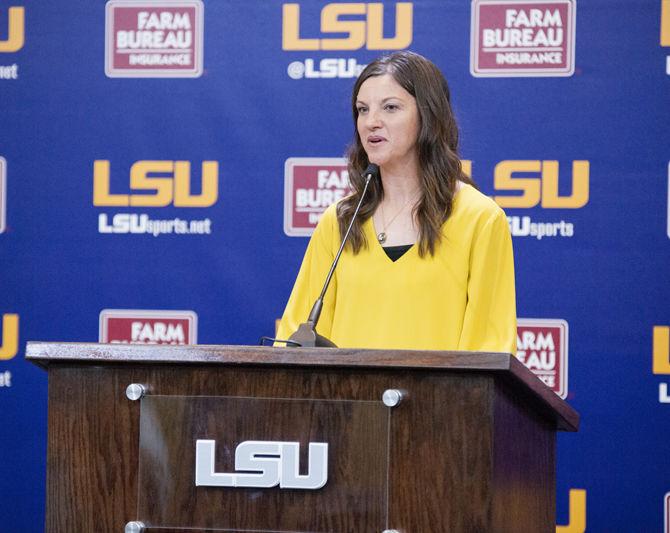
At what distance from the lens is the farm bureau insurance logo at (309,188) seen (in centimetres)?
392

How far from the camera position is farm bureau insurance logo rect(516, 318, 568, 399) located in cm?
376

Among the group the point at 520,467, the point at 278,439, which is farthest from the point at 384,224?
the point at 278,439

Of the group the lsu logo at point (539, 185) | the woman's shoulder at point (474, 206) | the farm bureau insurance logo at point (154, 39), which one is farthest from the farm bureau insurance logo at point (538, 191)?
the woman's shoulder at point (474, 206)

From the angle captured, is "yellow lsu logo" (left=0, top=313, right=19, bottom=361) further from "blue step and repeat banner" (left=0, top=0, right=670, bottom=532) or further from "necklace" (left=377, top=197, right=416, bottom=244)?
"necklace" (left=377, top=197, right=416, bottom=244)

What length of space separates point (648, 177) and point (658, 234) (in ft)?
0.66

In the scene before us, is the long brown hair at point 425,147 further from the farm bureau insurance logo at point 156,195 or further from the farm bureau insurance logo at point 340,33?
the farm bureau insurance logo at point 156,195

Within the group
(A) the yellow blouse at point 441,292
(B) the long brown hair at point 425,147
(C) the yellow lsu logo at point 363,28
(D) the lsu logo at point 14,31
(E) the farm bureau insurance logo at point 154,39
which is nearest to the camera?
(A) the yellow blouse at point 441,292

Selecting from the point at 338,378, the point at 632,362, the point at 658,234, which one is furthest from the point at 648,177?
the point at 338,378

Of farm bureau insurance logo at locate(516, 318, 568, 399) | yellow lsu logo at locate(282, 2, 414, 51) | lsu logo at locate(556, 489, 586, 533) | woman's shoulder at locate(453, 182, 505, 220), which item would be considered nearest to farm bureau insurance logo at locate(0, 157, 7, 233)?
yellow lsu logo at locate(282, 2, 414, 51)

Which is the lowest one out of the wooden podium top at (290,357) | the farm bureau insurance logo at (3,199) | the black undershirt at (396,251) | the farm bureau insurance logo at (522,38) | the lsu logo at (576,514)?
the lsu logo at (576,514)

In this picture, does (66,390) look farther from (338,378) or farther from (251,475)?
(338,378)

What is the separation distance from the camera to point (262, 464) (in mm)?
1696

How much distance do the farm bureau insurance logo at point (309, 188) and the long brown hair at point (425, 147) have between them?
135 cm

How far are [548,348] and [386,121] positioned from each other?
1549 mm
